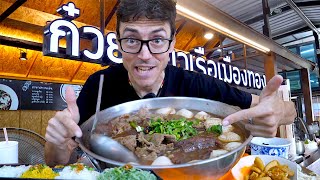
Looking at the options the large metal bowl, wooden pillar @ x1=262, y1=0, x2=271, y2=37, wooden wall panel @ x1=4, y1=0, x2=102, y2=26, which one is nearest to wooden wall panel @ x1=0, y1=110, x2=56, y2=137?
wooden wall panel @ x1=4, y1=0, x2=102, y2=26

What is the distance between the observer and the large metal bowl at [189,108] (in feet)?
2.31

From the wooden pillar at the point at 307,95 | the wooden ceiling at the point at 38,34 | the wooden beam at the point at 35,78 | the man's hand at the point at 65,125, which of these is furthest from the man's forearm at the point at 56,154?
the wooden pillar at the point at 307,95

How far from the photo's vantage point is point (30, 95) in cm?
497

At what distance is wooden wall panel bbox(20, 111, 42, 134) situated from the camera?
4797 mm

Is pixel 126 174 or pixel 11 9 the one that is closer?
pixel 126 174

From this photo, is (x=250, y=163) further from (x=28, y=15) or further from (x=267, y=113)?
(x=28, y=15)

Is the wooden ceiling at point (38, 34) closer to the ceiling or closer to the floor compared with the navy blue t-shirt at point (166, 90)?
closer to the ceiling

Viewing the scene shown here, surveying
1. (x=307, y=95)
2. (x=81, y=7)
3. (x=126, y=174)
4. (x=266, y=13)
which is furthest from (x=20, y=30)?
(x=307, y=95)

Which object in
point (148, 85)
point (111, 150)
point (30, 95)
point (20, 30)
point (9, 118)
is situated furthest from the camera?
point (30, 95)

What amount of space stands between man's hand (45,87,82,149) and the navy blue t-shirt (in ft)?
2.46

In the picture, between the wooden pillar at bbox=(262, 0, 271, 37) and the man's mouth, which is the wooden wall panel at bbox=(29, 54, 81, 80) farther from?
the wooden pillar at bbox=(262, 0, 271, 37)

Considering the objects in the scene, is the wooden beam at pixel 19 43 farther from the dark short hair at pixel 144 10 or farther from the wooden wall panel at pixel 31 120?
the dark short hair at pixel 144 10

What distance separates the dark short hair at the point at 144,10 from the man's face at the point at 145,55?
29 mm

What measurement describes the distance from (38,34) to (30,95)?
126cm
